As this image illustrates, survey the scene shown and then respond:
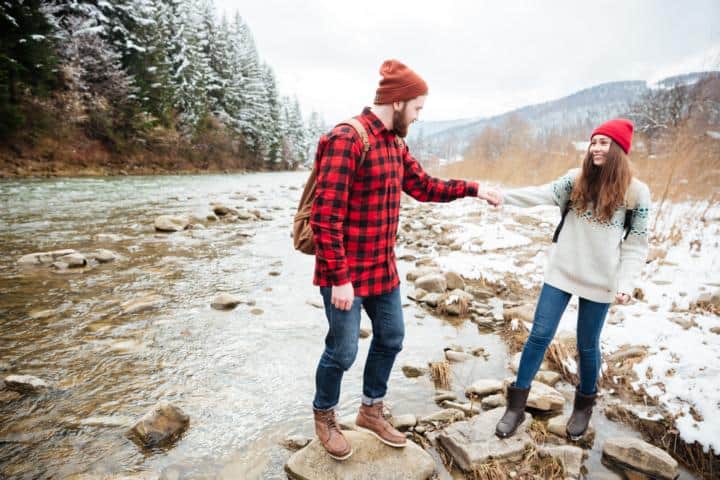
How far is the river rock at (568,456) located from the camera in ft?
7.44

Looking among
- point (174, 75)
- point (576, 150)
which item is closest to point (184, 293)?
point (576, 150)

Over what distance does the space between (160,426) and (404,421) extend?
1733 mm

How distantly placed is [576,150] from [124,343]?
17.3m

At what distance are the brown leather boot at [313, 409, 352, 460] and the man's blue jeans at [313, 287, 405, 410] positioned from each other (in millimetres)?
68

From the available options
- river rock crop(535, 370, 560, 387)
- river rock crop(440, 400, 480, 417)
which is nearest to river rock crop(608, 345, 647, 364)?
river rock crop(535, 370, 560, 387)

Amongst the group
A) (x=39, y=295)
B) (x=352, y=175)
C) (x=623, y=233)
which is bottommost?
(x=39, y=295)

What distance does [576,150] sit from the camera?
15.7 metres

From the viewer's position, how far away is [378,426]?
2.44 m

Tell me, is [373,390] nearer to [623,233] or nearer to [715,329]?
[623,233]

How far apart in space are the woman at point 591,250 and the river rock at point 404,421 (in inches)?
24.0

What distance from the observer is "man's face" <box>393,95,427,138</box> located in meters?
1.99

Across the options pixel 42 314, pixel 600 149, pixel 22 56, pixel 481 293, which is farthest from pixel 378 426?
pixel 22 56

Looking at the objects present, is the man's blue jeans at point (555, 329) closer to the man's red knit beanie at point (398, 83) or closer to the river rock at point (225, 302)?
the man's red knit beanie at point (398, 83)

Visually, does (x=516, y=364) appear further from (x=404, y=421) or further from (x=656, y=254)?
(x=656, y=254)
